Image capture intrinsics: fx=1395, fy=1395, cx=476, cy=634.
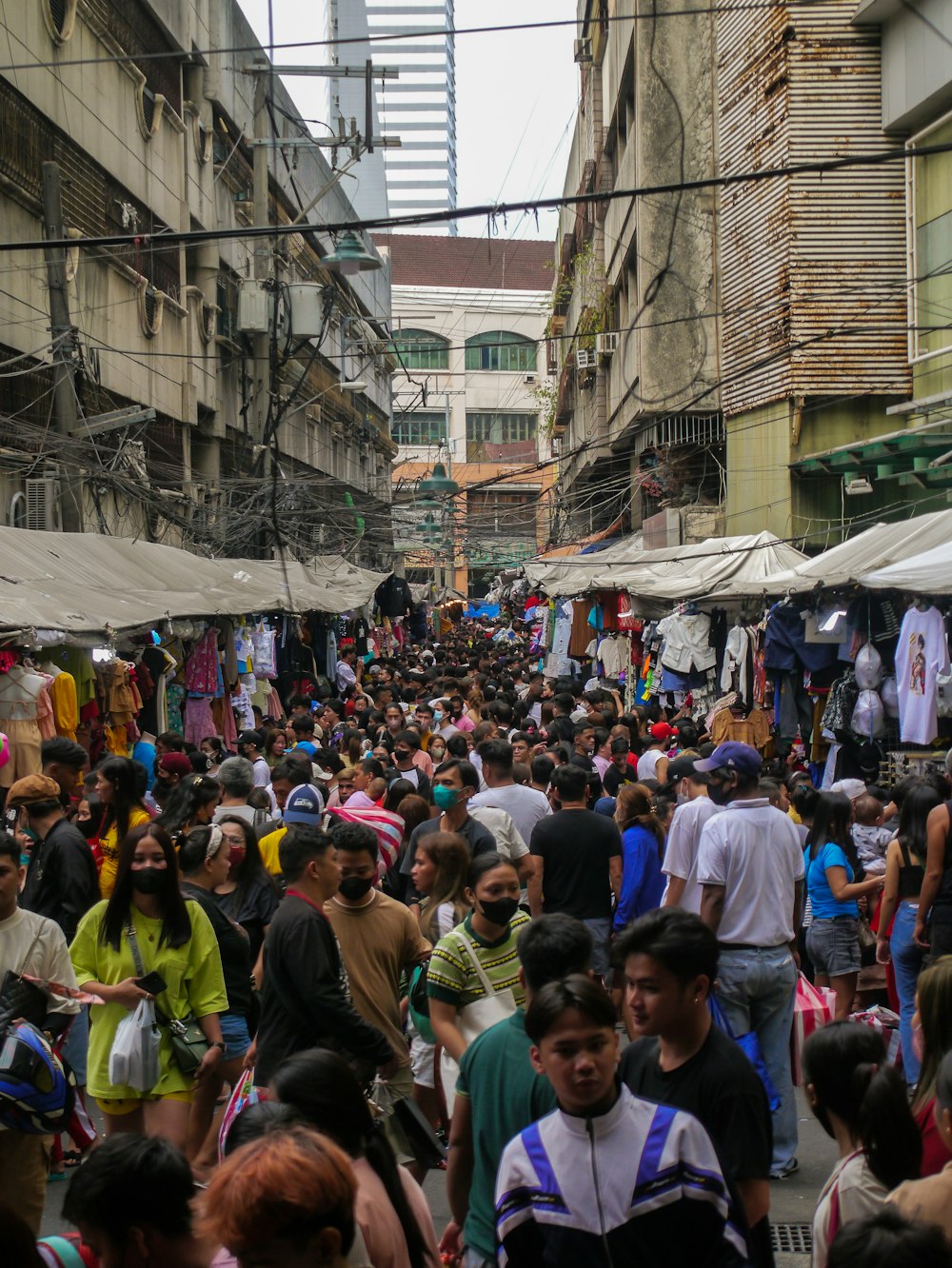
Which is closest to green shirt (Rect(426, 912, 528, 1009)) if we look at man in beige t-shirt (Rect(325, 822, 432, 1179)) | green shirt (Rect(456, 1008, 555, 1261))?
man in beige t-shirt (Rect(325, 822, 432, 1179))

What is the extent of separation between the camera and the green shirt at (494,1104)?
3.89 meters

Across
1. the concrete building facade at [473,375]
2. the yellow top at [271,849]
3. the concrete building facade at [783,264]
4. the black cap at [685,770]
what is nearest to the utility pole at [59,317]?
the concrete building facade at [783,264]

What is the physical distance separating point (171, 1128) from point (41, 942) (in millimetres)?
922

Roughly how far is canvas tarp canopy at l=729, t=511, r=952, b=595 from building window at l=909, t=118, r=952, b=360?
16.1ft

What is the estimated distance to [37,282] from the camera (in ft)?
56.0

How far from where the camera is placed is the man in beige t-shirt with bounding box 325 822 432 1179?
561cm

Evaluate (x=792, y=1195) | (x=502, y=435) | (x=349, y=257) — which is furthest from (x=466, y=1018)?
(x=502, y=435)

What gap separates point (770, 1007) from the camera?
6.30 metres

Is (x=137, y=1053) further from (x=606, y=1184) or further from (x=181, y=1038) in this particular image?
(x=606, y=1184)

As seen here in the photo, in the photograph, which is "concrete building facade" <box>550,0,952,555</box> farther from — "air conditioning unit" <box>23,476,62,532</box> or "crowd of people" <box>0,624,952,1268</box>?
"crowd of people" <box>0,624,952,1268</box>

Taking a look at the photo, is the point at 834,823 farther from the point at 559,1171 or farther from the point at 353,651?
the point at 353,651

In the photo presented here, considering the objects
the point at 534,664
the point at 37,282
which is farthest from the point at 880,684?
the point at 534,664

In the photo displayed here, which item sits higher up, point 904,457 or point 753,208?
point 753,208

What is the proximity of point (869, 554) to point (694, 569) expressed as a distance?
17.9 feet
